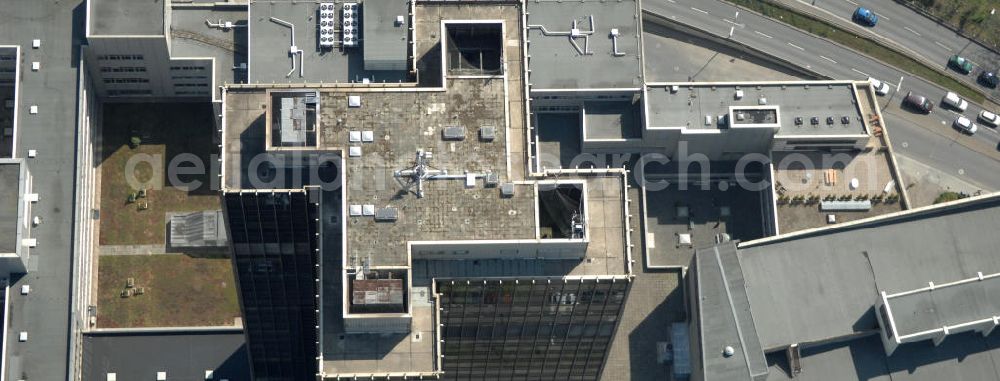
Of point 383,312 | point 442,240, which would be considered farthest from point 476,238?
point 383,312

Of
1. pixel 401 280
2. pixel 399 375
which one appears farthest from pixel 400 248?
pixel 399 375

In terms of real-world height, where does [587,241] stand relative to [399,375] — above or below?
above

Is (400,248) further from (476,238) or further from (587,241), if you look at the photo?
(587,241)

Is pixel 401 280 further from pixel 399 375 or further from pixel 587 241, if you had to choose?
pixel 587 241

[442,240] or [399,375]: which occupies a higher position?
[442,240]

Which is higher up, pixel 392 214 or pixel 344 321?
pixel 392 214

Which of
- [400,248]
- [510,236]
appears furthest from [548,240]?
[400,248]

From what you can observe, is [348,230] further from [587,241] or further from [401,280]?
[587,241]
